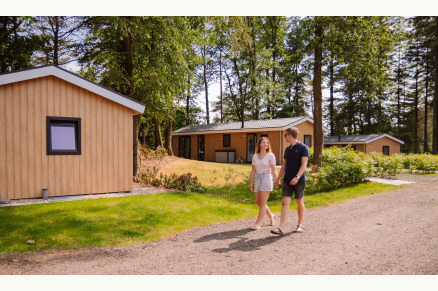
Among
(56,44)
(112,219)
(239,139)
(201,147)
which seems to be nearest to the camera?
(112,219)

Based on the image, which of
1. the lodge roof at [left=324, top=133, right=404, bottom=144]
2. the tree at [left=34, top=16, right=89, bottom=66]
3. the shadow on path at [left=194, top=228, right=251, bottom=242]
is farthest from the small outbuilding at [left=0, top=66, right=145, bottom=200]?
the lodge roof at [left=324, top=133, right=404, bottom=144]

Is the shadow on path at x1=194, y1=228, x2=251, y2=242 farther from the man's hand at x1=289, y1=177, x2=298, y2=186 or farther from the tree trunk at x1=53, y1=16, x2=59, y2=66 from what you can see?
the tree trunk at x1=53, y1=16, x2=59, y2=66

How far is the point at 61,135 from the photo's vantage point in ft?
27.5

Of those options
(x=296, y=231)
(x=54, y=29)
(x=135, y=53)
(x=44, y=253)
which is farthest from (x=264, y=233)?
(x=54, y=29)

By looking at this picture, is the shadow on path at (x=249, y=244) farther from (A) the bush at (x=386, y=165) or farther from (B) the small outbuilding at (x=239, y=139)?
(B) the small outbuilding at (x=239, y=139)

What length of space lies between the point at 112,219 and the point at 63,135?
376 centimetres

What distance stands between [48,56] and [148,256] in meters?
19.3

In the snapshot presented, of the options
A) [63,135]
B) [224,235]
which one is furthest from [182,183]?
[224,235]

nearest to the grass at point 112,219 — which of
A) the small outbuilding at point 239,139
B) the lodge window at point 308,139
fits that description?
the small outbuilding at point 239,139

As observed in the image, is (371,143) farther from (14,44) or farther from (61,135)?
(14,44)

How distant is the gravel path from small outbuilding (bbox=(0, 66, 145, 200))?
430 centimetres

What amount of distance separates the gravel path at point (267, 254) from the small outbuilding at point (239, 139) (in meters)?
14.5

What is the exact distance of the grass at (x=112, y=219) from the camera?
16.1ft
